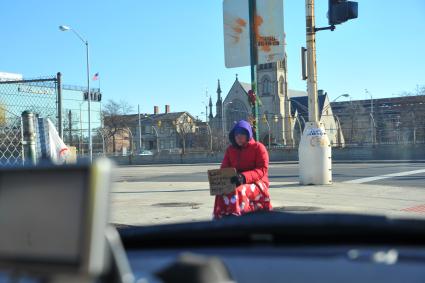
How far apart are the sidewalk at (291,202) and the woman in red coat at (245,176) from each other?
7.09ft

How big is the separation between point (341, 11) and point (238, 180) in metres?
6.50

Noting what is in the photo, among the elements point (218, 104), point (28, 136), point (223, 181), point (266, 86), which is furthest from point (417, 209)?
point (218, 104)

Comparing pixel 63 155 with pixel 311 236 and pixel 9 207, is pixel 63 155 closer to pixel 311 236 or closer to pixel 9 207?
pixel 311 236

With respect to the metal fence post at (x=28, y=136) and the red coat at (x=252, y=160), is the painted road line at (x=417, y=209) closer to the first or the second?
the red coat at (x=252, y=160)

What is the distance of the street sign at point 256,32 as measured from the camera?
420 inches

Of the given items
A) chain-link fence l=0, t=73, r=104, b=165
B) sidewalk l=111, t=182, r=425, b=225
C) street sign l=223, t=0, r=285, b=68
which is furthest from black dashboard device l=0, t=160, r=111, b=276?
street sign l=223, t=0, r=285, b=68

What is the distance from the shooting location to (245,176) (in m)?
6.55

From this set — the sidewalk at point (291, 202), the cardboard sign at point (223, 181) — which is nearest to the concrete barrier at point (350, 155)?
the sidewalk at point (291, 202)

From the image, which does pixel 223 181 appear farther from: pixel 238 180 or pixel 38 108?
pixel 38 108

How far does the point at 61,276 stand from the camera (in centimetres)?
92

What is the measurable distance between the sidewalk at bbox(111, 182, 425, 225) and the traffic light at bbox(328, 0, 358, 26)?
13.0ft

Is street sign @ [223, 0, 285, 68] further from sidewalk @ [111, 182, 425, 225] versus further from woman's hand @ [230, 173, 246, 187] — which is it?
woman's hand @ [230, 173, 246, 187]

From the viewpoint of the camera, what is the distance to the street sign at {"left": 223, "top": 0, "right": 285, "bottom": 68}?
10.7 metres

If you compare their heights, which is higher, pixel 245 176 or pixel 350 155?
pixel 245 176
